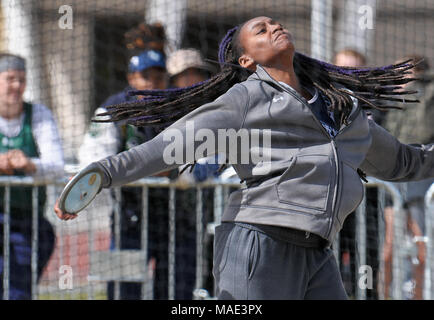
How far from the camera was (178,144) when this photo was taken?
3412mm

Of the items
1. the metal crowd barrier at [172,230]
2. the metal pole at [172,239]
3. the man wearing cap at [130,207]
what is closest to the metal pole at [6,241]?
the metal crowd barrier at [172,230]

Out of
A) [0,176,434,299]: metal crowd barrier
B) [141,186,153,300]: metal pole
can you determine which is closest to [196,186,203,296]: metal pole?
[0,176,434,299]: metal crowd barrier

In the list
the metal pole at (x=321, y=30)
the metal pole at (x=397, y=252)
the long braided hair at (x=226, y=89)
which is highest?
the metal pole at (x=321, y=30)

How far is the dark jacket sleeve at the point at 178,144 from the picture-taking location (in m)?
3.24

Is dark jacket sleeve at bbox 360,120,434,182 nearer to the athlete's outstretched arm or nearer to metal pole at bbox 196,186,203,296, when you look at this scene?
the athlete's outstretched arm

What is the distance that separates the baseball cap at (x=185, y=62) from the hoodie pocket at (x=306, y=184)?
2.66 meters

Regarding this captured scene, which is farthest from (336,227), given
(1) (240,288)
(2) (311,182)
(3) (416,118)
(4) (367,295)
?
(3) (416,118)

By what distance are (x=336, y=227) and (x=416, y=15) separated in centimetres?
632

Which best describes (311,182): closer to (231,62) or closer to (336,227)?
(336,227)

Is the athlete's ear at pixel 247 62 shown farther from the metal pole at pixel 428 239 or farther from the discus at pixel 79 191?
the metal pole at pixel 428 239

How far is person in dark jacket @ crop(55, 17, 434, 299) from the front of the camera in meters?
3.46

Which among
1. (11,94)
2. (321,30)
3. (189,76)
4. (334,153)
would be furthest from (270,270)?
(321,30)

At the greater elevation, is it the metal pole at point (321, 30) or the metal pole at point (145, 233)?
the metal pole at point (321, 30)

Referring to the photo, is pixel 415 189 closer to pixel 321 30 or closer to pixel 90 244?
pixel 321 30
